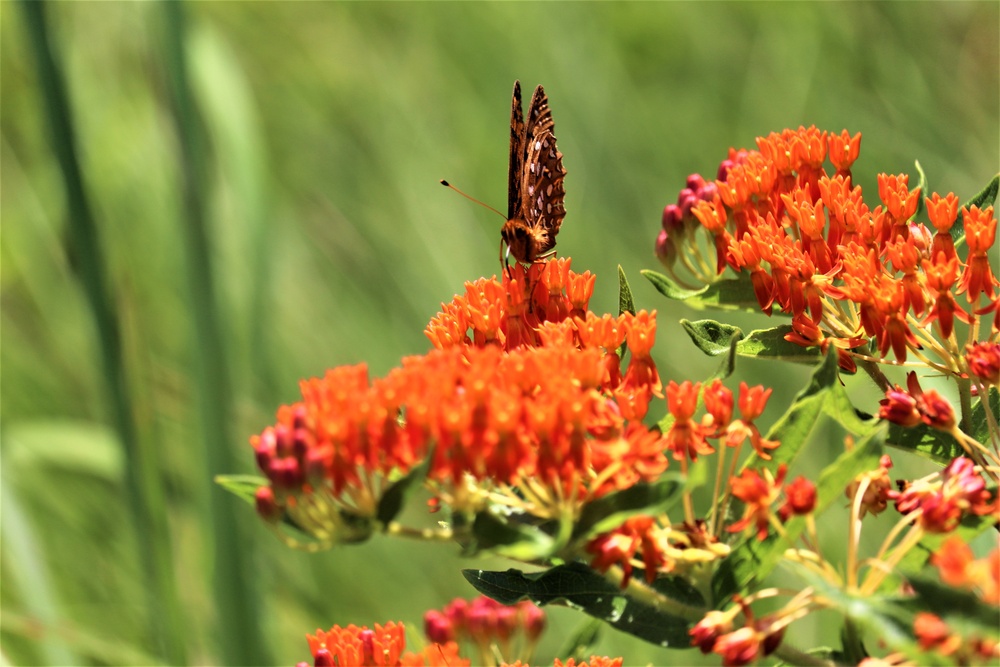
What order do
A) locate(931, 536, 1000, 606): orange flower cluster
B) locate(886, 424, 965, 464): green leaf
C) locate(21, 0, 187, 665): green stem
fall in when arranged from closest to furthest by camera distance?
locate(931, 536, 1000, 606): orange flower cluster < locate(886, 424, 965, 464): green leaf < locate(21, 0, 187, 665): green stem

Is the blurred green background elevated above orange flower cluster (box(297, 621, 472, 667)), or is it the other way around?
the blurred green background

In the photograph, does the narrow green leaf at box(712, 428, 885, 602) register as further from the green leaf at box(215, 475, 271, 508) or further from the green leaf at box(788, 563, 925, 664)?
the green leaf at box(215, 475, 271, 508)

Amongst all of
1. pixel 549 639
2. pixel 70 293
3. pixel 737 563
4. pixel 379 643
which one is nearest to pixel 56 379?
pixel 70 293

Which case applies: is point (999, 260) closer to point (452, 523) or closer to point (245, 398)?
point (245, 398)

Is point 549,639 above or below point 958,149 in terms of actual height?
below

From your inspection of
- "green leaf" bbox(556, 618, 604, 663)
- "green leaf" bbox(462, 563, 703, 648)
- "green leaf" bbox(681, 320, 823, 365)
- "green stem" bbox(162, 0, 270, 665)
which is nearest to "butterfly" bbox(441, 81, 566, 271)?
"green leaf" bbox(681, 320, 823, 365)

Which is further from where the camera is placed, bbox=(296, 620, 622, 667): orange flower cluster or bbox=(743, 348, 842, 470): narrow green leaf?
bbox=(296, 620, 622, 667): orange flower cluster

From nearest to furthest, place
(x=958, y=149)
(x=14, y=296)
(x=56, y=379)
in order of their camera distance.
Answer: (x=56, y=379) → (x=958, y=149) → (x=14, y=296)
